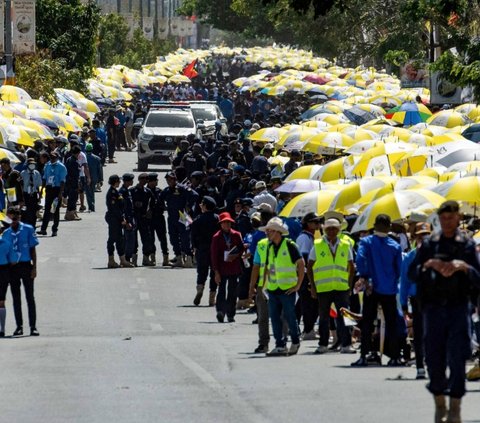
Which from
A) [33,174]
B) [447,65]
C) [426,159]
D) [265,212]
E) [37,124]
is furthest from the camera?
[37,124]

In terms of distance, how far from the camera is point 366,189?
21.2 metres

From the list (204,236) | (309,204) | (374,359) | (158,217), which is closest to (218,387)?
(374,359)

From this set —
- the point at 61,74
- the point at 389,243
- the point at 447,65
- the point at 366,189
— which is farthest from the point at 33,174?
the point at 61,74

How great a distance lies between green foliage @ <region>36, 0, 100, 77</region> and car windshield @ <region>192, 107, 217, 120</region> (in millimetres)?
8972

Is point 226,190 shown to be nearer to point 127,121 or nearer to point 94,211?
point 94,211

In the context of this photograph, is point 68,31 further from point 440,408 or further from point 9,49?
point 440,408

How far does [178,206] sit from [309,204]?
7984 mm

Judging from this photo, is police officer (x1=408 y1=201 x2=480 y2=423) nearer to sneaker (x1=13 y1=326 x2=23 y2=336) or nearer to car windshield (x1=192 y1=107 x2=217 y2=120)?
sneaker (x1=13 y1=326 x2=23 y2=336)

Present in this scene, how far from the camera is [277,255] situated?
1758cm

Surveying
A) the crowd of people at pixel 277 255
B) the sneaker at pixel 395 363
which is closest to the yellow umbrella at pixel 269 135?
the crowd of people at pixel 277 255

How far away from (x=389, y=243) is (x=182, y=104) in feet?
132

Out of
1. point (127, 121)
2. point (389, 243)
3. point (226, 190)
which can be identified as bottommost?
point (127, 121)

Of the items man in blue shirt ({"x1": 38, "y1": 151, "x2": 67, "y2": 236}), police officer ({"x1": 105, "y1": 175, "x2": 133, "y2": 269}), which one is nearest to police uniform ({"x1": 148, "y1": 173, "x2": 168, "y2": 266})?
police officer ({"x1": 105, "y1": 175, "x2": 133, "y2": 269})

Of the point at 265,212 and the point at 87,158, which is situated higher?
the point at 265,212
